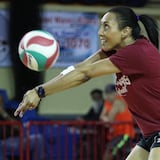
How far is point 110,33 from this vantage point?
4918 millimetres

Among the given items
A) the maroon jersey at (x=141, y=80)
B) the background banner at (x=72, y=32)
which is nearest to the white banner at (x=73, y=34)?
the background banner at (x=72, y=32)

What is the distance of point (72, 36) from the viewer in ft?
39.3

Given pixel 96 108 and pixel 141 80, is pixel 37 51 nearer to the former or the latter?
pixel 141 80

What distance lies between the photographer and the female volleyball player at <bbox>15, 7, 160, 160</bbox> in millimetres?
4625

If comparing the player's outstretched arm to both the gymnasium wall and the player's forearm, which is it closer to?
the player's forearm

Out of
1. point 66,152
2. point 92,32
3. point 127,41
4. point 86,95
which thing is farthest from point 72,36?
point 127,41

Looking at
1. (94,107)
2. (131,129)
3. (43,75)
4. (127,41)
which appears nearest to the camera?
(127,41)

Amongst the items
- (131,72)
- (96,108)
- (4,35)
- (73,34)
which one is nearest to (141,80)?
(131,72)

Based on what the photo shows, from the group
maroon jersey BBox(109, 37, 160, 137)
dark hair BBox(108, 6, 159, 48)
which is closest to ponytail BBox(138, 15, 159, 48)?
dark hair BBox(108, 6, 159, 48)

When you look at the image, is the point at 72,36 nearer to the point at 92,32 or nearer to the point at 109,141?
the point at 92,32

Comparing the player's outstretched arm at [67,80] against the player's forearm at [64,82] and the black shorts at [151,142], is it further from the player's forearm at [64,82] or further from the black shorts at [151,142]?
the black shorts at [151,142]

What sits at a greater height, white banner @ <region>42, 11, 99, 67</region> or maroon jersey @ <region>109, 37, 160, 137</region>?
maroon jersey @ <region>109, 37, 160, 137</region>

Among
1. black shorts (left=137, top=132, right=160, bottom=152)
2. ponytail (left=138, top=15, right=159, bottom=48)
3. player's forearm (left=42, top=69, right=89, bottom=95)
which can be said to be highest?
ponytail (left=138, top=15, right=159, bottom=48)

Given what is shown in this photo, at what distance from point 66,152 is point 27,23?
307cm
